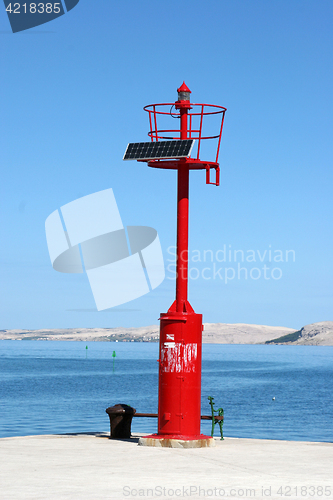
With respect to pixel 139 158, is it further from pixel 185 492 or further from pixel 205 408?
pixel 205 408

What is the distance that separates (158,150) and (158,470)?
7.39 m

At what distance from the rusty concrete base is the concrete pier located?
23 centimetres

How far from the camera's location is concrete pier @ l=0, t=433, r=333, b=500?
10117 mm

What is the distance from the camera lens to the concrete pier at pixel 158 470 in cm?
1012

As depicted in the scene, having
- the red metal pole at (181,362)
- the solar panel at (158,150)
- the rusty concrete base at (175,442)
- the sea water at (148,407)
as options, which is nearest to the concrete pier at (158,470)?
the rusty concrete base at (175,442)

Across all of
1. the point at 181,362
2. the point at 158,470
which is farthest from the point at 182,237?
the point at 158,470

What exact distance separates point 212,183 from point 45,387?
213 ft

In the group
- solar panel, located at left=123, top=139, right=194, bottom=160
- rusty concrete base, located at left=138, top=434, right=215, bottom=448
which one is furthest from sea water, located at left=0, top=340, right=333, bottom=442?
solar panel, located at left=123, top=139, right=194, bottom=160

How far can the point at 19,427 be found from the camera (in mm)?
38312

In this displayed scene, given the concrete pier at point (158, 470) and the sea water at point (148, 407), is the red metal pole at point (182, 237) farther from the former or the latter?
the sea water at point (148, 407)

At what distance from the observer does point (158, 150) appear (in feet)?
53.2

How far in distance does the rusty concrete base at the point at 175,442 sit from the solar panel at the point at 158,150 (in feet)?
21.0

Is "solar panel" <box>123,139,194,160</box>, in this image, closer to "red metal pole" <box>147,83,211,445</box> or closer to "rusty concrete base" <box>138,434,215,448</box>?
"red metal pole" <box>147,83,211,445</box>

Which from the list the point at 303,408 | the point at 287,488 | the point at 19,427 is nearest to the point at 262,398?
the point at 303,408
